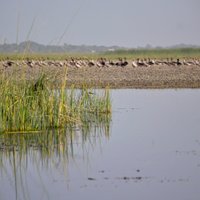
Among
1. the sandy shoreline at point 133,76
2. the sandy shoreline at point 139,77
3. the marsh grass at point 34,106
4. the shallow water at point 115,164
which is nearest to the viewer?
the shallow water at point 115,164

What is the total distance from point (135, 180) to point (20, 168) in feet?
5.78

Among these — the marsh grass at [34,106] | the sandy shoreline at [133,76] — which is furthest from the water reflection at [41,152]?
the sandy shoreline at [133,76]

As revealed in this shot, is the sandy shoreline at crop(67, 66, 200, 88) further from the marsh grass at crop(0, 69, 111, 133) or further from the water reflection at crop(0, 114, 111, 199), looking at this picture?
the water reflection at crop(0, 114, 111, 199)

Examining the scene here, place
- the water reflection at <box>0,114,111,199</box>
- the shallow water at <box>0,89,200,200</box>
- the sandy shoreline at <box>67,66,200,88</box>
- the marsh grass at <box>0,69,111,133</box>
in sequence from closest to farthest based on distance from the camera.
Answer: the shallow water at <box>0,89,200,200</box> → the water reflection at <box>0,114,111,199</box> → the marsh grass at <box>0,69,111,133</box> → the sandy shoreline at <box>67,66,200,88</box>

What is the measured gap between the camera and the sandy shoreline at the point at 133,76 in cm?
2491

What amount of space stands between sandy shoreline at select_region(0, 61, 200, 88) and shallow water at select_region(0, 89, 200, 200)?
394 inches

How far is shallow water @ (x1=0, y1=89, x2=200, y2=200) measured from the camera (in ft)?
27.7

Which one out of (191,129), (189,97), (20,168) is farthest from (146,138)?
(189,97)

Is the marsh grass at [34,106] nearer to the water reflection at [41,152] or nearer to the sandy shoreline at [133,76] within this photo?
the water reflection at [41,152]

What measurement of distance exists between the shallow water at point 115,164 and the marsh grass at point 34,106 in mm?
414

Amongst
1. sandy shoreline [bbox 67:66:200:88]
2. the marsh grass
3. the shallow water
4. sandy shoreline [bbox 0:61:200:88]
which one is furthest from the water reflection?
sandy shoreline [bbox 67:66:200:88]

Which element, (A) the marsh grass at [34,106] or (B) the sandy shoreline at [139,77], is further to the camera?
(B) the sandy shoreline at [139,77]

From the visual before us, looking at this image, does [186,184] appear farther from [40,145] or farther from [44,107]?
[44,107]

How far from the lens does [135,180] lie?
8.93 m
